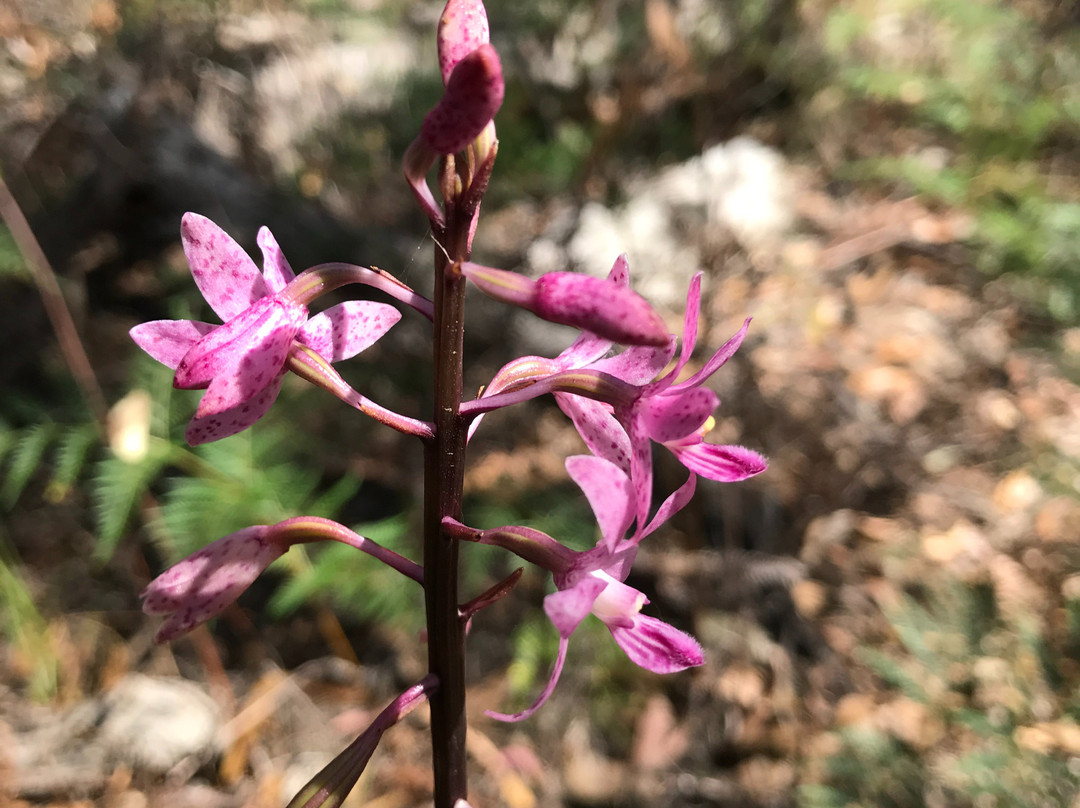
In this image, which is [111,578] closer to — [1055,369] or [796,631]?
[796,631]

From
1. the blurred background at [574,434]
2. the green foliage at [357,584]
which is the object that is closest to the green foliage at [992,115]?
the blurred background at [574,434]

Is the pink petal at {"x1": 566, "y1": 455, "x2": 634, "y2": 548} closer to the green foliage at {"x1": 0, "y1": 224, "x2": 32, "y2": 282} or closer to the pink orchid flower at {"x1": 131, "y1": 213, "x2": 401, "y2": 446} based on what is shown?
the pink orchid flower at {"x1": 131, "y1": 213, "x2": 401, "y2": 446}

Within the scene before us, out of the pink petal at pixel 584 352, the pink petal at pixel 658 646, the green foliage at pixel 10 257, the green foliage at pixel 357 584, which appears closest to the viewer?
the pink petal at pixel 658 646

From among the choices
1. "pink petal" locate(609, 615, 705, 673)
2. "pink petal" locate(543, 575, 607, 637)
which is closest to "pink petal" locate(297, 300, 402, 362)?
"pink petal" locate(543, 575, 607, 637)

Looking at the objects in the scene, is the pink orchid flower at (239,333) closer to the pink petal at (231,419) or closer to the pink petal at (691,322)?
the pink petal at (231,419)

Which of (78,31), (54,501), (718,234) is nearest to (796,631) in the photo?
(718,234)

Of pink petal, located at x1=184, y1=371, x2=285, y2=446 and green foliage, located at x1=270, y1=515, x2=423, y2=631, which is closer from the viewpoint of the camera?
pink petal, located at x1=184, y1=371, x2=285, y2=446
